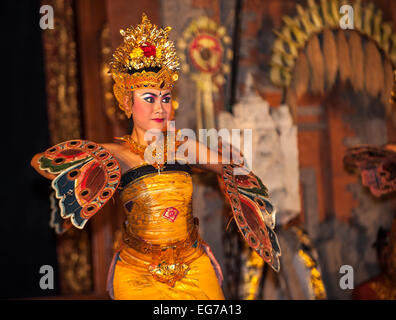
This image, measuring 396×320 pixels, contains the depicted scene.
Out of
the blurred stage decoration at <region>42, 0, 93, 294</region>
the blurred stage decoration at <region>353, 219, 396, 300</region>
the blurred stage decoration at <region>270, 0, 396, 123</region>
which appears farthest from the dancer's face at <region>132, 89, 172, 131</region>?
the blurred stage decoration at <region>353, 219, 396, 300</region>

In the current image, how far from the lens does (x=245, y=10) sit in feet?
12.3

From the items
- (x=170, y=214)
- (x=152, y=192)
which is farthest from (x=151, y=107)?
(x=170, y=214)

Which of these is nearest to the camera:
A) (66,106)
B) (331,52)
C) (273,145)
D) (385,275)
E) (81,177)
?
(81,177)

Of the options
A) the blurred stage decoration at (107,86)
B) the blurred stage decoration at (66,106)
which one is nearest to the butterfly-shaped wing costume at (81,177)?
the blurred stage decoration at (107,86)

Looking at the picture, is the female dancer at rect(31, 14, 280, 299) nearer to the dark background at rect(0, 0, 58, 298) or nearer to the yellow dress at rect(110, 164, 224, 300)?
the yellow dress at rect(110, 164, 224, 300)

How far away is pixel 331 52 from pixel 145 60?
205 centimetres

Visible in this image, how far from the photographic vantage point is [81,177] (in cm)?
217

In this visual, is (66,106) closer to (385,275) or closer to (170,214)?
(170,214)

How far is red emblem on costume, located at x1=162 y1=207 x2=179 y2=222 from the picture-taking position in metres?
2.33

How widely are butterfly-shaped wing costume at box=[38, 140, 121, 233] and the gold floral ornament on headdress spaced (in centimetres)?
35

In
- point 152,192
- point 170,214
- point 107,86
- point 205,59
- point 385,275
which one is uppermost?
point 205,59

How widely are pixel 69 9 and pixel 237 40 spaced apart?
1248 millimetres

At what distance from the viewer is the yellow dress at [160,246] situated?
89.7 inches
